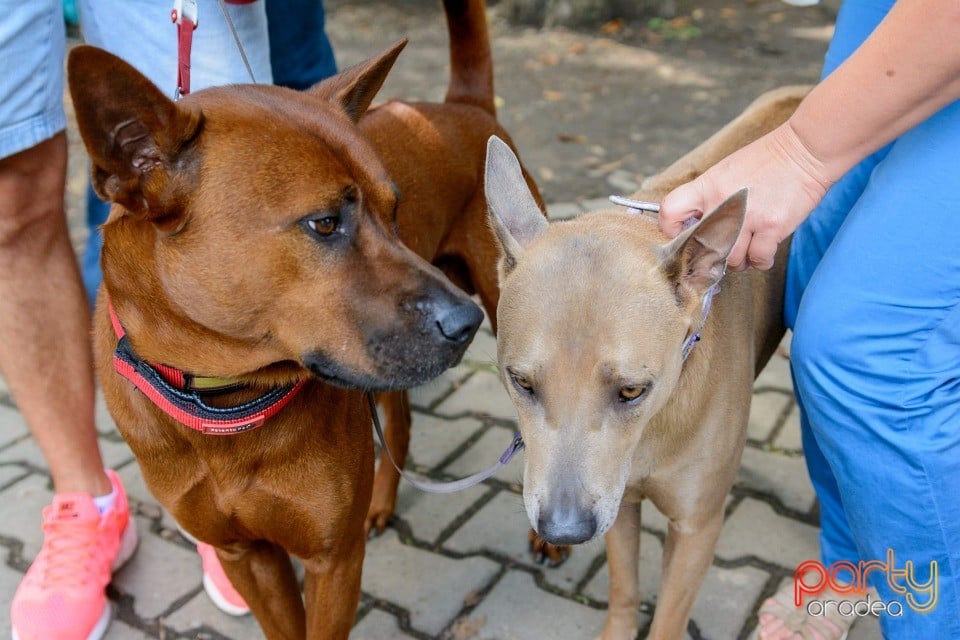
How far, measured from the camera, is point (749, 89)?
28.6 feet

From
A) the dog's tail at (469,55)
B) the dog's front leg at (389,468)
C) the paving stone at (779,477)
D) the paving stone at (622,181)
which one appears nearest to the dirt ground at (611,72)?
the paving stone at (622,181)

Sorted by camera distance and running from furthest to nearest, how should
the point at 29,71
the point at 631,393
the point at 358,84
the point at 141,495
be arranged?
the point at 141,495 → the point at 29,71 → the point at 358,84 → the point at 631,393

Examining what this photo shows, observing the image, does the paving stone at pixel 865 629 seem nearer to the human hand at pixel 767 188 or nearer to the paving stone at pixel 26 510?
the human hand at pixel 767 188

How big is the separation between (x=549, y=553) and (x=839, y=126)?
6.23 feet

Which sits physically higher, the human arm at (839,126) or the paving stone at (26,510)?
the human arm at (839,126)

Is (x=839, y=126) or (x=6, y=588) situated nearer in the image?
(x=839, y=126)

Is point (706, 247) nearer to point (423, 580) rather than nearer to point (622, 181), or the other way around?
point (423, 580)

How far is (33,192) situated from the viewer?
3.12 metres

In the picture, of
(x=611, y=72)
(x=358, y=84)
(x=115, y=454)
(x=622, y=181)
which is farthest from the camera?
(x=611, y=72)

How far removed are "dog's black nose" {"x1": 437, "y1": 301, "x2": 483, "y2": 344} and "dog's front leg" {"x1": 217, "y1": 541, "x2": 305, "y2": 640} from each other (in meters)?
0.99

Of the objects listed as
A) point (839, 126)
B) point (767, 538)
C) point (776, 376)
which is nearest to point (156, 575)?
point (767, 538)

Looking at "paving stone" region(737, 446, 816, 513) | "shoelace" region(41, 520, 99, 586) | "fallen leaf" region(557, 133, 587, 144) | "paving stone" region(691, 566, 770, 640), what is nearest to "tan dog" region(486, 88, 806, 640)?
"paving stone" region(691, 566, 770, 640)

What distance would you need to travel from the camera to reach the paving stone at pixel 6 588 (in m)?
3.32

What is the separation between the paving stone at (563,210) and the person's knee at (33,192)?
10.8 ft
